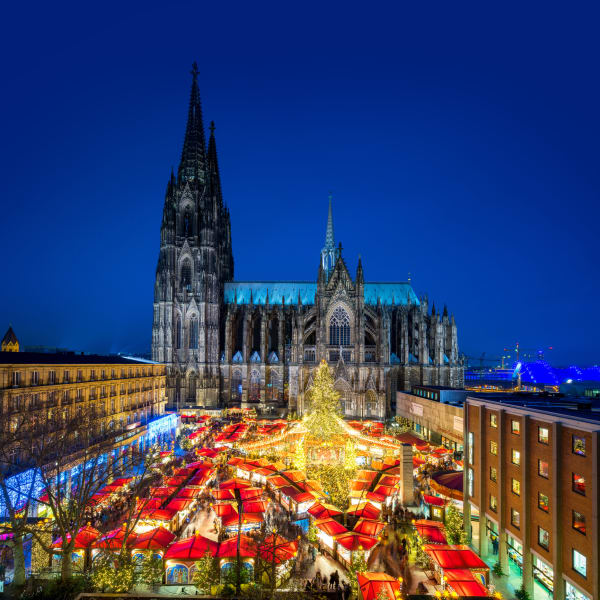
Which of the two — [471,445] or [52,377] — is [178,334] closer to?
[52,377]

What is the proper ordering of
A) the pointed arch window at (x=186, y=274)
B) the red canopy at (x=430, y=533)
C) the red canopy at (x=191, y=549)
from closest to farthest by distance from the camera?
the red canopy at (x=191, y=549) < the red canopy at (x=430, y=533) < the pointed arch window at (x=186, y=274)

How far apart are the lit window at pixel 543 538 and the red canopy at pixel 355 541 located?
8054mm

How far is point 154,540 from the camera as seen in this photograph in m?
20.3

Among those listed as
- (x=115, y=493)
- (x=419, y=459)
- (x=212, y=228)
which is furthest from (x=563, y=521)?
(x=212, y=228)

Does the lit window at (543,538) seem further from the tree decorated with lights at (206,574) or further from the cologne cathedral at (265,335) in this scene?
the cologne cathedral at (265,335)

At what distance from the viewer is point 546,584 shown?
1847cm

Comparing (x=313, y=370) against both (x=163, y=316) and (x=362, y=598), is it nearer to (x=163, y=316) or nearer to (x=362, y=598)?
(x=163, y=316)

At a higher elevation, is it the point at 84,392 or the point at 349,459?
the point at 84,392

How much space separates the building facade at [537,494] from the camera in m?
15.8

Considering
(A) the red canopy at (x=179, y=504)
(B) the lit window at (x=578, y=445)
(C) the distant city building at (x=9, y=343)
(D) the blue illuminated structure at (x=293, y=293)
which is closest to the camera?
(B) the lit window at (x=578, y=445)

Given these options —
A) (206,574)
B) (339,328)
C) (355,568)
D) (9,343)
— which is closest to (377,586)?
(355,568)

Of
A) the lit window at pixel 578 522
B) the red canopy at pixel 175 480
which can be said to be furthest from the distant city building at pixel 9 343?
the lit window at pixel 578 522

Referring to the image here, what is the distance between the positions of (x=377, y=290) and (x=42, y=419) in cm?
6053

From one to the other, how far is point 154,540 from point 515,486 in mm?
19655
